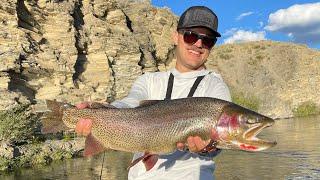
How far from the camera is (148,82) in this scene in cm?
457

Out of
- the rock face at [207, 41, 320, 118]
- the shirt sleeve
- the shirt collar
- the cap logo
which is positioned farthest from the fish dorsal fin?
the rock face at [207, 41, 320, 118]

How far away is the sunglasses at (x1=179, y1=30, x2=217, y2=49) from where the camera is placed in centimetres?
443

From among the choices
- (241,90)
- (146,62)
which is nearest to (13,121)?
(146,62)

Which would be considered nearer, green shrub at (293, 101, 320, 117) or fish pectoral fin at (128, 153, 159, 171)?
fish pectoral fin at (128, 153, 159, 171)

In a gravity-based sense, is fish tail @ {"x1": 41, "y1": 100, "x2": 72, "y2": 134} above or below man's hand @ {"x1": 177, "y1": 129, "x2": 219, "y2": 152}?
above

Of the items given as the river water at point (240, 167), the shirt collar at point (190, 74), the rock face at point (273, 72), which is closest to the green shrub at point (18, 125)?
the river water at point (240, 167)

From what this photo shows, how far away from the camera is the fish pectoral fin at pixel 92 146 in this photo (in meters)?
4.24

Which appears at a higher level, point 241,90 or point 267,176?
point 241,90

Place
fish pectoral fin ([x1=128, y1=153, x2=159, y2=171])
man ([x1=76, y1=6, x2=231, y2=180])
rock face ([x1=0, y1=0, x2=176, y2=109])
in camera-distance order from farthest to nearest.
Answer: rock face ([x1=0, y1=0, x2=176, y2=109])
man ([x1=76, y1=6, x2=231, y2=180])
fish pectoral fin ([x1=128, y1=153, x2=159, y2=171])

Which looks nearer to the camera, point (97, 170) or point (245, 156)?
point (97, 170)

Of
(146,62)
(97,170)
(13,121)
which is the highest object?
(146,62)

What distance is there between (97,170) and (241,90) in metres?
74.1

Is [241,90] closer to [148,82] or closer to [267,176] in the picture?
[267,176]

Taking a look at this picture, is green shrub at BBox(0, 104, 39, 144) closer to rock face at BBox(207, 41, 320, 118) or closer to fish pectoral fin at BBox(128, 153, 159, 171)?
fish pectoral fin at BBox(128, 153, 159, 171)
